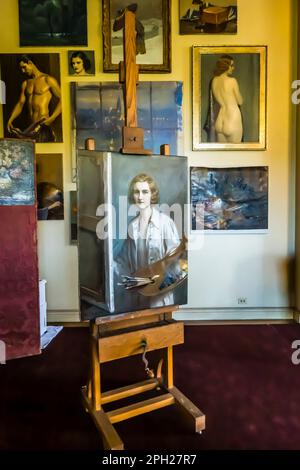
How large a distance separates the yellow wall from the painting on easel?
149 centimetres

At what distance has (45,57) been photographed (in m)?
3.14

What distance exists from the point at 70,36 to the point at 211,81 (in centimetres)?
138

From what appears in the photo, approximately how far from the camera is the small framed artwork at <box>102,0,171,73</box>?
122 inches

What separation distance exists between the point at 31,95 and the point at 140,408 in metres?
2.81

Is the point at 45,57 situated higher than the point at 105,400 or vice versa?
the point at 45,57

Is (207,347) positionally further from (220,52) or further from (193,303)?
(220,52)

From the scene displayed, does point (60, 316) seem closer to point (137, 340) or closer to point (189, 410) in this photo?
point (137, 340)

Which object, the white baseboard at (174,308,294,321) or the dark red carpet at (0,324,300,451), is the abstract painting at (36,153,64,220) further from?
the white baseboard at (174,308,294,321)

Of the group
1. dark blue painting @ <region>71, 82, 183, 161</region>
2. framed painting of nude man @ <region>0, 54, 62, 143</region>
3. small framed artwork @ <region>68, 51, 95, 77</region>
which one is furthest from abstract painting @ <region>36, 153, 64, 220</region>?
small framed artwork @ <region>68, 51, 95, 77</region>

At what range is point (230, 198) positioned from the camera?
3.30 m

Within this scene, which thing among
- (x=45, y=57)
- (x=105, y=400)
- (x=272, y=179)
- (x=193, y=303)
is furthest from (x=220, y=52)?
(x=105, y=400)

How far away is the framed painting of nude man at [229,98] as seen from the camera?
317cm

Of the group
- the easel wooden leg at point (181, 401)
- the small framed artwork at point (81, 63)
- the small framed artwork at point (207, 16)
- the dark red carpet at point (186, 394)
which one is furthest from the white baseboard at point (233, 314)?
the small framed artwork at point (207, 16)
